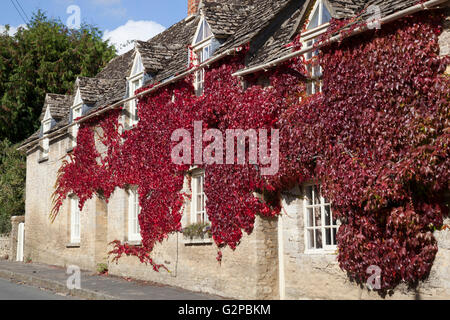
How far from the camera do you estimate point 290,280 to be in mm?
11805

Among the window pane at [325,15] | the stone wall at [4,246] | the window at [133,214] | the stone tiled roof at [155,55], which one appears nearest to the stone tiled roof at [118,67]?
the stone tiled roof at [155,55]

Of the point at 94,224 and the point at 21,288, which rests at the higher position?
the point at 94,224

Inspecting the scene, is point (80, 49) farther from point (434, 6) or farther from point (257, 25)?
point (434, 6)

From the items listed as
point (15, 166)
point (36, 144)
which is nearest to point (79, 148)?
point (36, 144)

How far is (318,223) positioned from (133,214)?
8.10m

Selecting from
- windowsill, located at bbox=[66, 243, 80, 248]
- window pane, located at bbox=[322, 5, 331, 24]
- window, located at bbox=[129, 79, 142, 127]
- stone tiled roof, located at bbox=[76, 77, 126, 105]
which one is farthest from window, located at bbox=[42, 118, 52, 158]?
window pane, located at bbox=[322, 5, 331, 24]

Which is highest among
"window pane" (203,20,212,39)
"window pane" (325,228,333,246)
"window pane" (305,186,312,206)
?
"window pane" (203,20,212,39)

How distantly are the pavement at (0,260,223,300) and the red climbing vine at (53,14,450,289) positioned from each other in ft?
6.24

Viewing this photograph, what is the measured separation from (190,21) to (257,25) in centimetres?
835

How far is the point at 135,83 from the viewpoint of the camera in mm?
18391

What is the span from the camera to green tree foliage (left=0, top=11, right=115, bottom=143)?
30.5 meters

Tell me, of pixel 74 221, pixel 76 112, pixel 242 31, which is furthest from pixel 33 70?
pixel 242 31

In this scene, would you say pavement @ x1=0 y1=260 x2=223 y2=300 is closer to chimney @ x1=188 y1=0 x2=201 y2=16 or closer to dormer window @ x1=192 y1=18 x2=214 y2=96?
dormer window @ x1=192 y1=18 x2=214 y2=96

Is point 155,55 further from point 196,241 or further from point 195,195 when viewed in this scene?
point 196,241
